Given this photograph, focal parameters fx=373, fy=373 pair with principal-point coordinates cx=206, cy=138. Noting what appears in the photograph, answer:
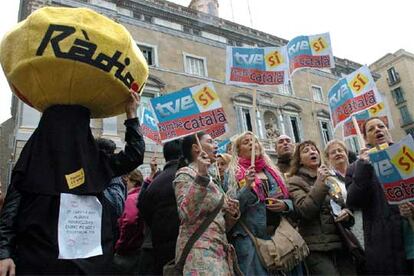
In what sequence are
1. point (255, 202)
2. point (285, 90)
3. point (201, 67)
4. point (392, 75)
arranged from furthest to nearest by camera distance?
point (392, 75), point (285, 90), point (201, 67), point (255, 202)

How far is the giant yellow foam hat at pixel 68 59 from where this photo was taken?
82.7 inches

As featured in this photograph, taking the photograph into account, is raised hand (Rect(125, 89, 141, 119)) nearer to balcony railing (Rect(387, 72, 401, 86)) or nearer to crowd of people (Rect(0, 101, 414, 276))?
crowd of people (Rect(0, 101, 414, 276))

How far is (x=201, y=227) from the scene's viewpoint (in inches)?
97.9

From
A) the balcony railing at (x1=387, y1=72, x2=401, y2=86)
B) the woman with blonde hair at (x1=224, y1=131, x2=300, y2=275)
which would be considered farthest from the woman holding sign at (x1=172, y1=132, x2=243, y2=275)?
the balcony railing at (x1=387, y1=72, x2=401, y2=86)

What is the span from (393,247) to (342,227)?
0.43 meters

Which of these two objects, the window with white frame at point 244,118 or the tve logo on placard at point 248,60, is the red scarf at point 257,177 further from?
the window with white frame at point 244,118

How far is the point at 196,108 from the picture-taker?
3977 mm

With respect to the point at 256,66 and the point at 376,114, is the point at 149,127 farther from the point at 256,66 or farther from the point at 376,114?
the point at 376,114

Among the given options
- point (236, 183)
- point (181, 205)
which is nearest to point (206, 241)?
point (181, 205)

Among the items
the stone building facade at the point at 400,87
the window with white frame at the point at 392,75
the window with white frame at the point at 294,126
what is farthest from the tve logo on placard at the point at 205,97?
the window with white frame at the point at 392,75

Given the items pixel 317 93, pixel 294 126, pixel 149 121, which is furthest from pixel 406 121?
pixel 149 121

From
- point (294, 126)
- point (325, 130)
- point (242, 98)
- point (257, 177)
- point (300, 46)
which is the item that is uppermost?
point (242, 98)

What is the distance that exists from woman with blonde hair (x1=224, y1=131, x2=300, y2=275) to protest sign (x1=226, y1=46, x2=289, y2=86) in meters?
1.04

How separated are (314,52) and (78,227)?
4.17 meters
